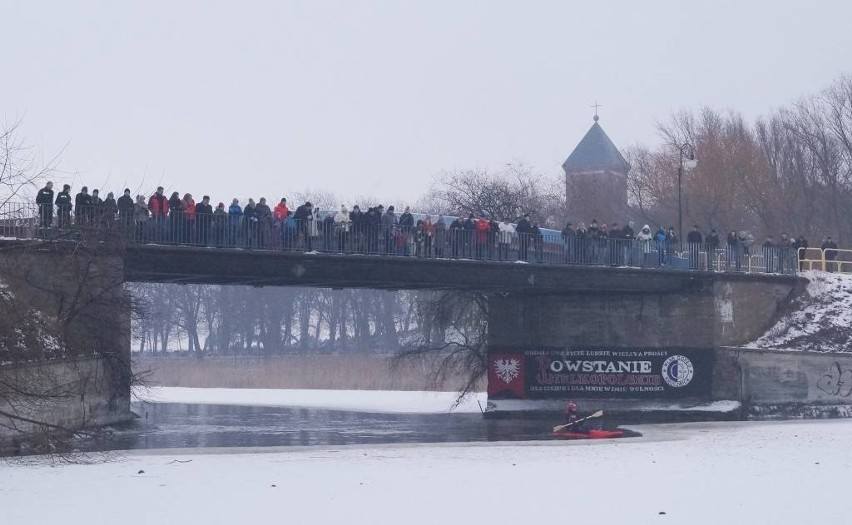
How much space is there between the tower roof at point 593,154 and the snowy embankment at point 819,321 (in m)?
66.6

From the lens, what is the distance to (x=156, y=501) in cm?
2089

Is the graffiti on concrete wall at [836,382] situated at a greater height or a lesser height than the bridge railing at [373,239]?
lesser

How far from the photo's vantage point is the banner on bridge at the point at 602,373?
47594 millimetres

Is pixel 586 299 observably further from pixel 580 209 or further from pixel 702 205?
pixel 580 209

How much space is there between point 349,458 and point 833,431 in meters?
15.3

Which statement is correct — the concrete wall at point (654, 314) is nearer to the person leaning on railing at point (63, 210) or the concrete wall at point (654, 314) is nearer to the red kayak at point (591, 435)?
the red kayak at point (591, 435)

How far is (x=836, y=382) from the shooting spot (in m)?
45.3

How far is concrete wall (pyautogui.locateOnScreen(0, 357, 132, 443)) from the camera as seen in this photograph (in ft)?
91.1

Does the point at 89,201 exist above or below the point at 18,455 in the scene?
above

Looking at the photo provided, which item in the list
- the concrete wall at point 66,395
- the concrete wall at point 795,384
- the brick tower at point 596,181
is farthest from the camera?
the brick tower at point 596,181

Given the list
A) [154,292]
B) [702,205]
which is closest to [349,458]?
[702,205]

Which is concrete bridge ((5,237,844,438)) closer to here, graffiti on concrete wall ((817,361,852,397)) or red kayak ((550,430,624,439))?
graffiti on concrete wall ((817,361,852,397))

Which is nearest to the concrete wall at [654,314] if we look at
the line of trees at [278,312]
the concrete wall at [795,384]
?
the concrete wall at [795,384]

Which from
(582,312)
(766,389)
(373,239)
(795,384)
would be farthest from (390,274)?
(795,384)
